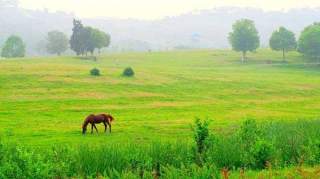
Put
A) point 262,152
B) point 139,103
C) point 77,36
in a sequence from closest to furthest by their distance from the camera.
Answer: point 262,152, point 139,103, point 77,36

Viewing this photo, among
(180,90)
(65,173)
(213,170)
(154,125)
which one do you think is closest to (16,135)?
(154,125)

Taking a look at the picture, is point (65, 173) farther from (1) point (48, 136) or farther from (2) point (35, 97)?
(2) point (35, 97)

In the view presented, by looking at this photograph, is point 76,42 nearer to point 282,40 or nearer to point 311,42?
point 282,40

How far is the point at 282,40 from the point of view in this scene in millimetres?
138625

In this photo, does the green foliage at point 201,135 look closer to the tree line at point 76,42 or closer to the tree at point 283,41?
the tree line at point 76,42

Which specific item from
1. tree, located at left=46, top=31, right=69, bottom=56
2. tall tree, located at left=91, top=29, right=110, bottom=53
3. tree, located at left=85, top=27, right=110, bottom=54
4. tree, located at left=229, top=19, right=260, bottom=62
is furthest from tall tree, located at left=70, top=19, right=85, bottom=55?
A: tree, located at left=229, top=19, right=260, bottom=62

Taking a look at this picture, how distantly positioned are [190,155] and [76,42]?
11657 cm

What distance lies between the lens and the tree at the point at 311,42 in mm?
126281

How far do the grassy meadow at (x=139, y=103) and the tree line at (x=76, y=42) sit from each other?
138 feet

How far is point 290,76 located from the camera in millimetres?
105562

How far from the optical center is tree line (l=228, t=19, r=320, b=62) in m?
127

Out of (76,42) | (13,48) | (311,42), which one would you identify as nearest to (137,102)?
(311,42)

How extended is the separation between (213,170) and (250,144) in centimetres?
675

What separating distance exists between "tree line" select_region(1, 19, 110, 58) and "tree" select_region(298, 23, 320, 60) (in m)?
57.3
